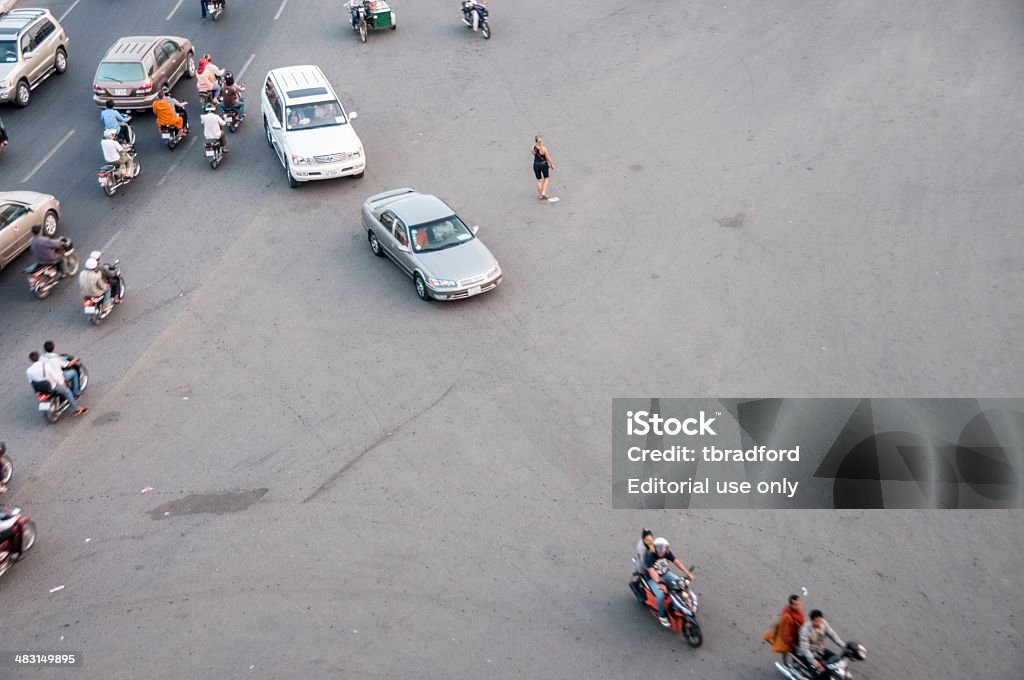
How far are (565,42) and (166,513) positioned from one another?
21631 mm

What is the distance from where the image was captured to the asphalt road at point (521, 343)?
13828 mm

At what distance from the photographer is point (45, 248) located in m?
21.3

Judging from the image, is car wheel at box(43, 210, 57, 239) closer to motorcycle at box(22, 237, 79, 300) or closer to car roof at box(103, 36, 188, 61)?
motorcycle at box(22, 237, 79, 300)

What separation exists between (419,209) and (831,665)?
12.9 m

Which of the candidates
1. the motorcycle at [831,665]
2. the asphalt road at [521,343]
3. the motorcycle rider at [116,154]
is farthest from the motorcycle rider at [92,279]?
the motorcycle at [831,665]

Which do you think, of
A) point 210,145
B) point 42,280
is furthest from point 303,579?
point 210,145

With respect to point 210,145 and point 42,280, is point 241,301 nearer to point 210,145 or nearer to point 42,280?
point 42,280

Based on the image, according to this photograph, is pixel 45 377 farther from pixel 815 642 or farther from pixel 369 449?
pixel 815 642

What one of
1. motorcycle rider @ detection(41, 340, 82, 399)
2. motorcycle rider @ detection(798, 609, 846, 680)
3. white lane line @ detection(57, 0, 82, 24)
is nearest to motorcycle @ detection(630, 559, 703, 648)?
motorcycle rider @ detection(798, 609, 846, 680)

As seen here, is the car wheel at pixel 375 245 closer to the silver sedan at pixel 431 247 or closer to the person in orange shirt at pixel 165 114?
the silver sedan at pixel 431 247

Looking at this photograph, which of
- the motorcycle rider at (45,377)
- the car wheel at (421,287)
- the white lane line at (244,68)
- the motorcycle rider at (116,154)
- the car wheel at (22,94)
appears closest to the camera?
the motorcycle rider at (45,377)

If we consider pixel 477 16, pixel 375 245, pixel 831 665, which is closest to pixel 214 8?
pixel 477 16

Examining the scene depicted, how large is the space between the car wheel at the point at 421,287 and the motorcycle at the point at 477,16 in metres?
14.6

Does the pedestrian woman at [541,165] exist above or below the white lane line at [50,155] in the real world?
above
